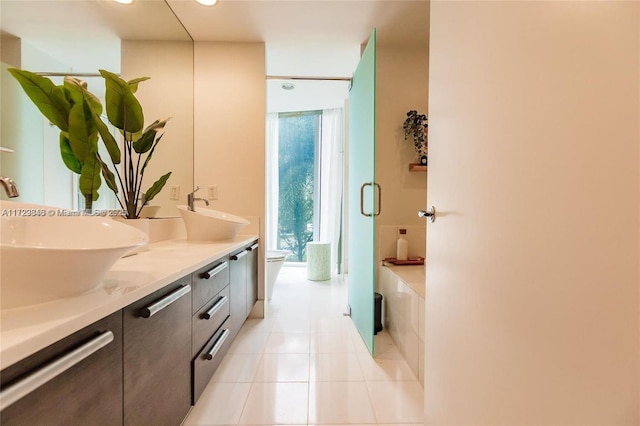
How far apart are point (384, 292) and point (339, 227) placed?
1.70 meters

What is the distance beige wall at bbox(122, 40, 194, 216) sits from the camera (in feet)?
5.43

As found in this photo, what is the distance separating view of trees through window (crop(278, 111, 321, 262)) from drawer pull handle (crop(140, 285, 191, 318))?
3.07 meters

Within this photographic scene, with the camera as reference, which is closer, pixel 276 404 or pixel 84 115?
pixel 84 115

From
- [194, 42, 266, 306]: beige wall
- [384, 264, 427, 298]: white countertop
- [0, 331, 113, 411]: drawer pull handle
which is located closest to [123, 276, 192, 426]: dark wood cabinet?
[0, 331, 113, 411]: drawer pull handle

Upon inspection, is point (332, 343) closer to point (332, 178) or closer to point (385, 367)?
point (385, 367)

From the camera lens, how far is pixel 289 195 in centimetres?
394

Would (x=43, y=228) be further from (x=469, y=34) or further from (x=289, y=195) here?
(x=289, y=195)

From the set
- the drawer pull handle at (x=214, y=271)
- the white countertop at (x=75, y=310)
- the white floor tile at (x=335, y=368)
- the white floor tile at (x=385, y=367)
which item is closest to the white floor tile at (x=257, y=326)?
the white floor tile at (x=335, y=368)

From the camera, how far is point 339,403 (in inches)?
47.9

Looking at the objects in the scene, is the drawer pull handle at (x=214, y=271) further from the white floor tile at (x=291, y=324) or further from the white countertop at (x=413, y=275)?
the white countertop at (x=413, y=275)

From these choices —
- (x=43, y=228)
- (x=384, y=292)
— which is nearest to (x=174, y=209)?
(x=43, y=228)

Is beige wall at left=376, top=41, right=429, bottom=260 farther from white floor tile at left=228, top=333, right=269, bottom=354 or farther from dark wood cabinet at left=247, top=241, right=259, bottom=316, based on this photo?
white floor tile at left=228, top=333, right=269, bottom=354

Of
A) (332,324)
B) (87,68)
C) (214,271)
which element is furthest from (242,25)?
(332,324)

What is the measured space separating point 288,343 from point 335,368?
16.6 inches
